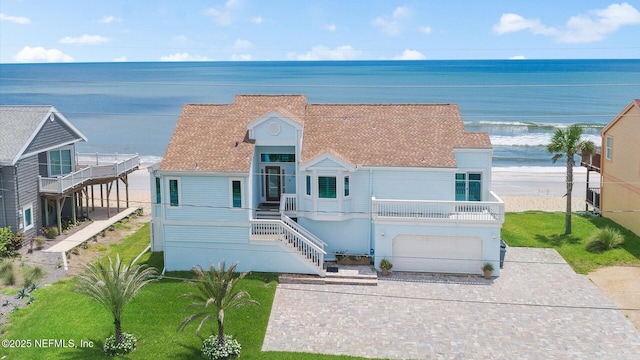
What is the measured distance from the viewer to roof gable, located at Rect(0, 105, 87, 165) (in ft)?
99.2

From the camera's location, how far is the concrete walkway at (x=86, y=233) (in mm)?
30078

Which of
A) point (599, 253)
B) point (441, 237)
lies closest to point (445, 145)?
point (441, 237)

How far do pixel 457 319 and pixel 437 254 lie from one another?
5.21 metres

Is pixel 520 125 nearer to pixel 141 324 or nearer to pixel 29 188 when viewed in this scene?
pixel 29 188

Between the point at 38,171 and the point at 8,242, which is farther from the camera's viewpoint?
the point at 38,171

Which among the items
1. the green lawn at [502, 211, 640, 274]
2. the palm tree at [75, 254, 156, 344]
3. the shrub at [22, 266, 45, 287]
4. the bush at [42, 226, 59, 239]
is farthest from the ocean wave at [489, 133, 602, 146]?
the palm tree at [75, 254, 156, 344]

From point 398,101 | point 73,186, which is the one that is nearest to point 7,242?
point 73,186

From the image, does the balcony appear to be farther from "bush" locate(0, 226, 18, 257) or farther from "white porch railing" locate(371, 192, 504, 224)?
"bush" locate(0, 226, 18, 257)

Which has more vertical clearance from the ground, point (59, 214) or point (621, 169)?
point (621, 169)

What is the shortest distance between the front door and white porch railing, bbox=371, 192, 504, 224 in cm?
517

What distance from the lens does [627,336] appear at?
20.7m

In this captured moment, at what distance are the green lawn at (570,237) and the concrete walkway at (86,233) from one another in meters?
22.3

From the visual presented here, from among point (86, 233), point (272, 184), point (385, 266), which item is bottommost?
point (385, 266)

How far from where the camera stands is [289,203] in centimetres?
2833
